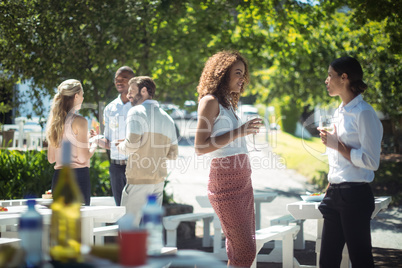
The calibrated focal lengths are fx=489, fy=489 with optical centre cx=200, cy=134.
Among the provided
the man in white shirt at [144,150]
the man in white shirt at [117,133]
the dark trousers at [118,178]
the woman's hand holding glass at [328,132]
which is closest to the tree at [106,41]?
the man in white shirt at [117,133]

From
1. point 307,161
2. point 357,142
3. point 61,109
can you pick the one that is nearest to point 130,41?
point 61,109

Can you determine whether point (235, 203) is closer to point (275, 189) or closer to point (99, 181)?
point (99, 181)

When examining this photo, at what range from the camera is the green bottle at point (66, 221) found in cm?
154

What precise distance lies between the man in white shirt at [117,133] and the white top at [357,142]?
2779 mm

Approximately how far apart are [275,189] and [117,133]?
8320 millimetres

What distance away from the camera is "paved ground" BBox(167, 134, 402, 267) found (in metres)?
7.82

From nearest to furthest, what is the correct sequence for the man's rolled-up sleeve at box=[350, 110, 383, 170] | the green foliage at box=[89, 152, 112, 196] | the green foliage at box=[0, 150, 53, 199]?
the man's rolled-up sleeve at box=[350, 110, 383, 170] → the green foliage at box=[0, 150, 53, 199] → the green foliage at box=[89, 152, 112, 196]

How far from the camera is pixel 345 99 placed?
3488 mm

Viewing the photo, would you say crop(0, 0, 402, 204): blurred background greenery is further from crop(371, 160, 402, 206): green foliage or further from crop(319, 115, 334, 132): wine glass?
crop(319, 115, 334, 132): wine glass

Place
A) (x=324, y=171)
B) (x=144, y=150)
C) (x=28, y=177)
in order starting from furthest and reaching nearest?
(x=324, y=171), (x=28, y=177), (x=144, y=150)

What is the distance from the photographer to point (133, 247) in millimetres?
1476

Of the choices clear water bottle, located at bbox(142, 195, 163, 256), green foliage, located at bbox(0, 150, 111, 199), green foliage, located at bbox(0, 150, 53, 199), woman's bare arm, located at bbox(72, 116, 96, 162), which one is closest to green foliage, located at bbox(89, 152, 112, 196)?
green foliage, located at bbox(0, 150, 111, 199)

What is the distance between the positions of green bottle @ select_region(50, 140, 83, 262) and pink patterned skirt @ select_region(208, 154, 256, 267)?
1.97m

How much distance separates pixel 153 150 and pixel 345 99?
1.75 metres
